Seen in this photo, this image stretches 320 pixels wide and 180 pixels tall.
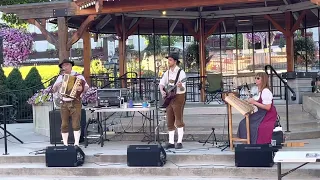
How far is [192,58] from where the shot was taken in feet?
62.8

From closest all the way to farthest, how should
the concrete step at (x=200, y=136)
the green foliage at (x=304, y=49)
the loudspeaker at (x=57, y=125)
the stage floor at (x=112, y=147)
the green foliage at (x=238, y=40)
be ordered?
1. the stage floor at (x=112, y=147)
2. the concrete step at (x=200, y=136)
3. the loudspeaker at (x=57, y=125)
4. the green foliage at (x=304, y=49)
5. the green foliage at (x=238, y=40)

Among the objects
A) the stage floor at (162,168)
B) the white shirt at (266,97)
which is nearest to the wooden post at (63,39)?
the stage floor at (162,168)

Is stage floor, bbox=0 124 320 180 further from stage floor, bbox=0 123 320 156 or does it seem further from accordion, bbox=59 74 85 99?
accordion, bbox=59 74 85 99

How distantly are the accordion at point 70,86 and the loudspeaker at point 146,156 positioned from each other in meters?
1.47

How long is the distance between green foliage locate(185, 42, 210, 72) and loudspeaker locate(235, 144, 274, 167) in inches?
448

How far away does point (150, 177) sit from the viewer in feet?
26.2

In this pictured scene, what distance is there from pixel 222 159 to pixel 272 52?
37.0 ft

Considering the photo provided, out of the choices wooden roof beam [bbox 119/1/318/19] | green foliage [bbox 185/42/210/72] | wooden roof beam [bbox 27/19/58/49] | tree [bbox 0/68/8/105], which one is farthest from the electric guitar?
green foliage [bbox 185/42/210/72]

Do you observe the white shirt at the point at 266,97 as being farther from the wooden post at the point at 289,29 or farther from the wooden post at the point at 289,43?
the wooden post at the point at 289,43

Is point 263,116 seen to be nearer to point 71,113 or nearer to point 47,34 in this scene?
point 71,113

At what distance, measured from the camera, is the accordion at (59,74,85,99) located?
8820mm

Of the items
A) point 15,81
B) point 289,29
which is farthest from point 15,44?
point 289,29

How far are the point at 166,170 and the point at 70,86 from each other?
7.50 ft

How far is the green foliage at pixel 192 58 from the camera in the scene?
19.0m
